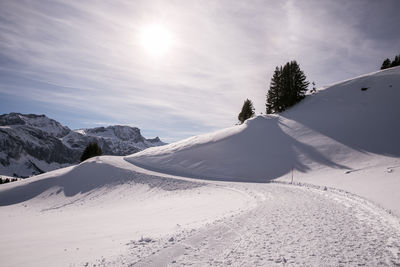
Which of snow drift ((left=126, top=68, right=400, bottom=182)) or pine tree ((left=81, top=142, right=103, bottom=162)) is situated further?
pine tree ((left=81, top=142, right=103, bottom=162))

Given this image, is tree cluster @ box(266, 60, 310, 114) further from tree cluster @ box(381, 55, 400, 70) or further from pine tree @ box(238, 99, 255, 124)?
tree cluster @ box(381, 55, 400, 70)

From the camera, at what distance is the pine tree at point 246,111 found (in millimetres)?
56938

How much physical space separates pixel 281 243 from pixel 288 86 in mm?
51369

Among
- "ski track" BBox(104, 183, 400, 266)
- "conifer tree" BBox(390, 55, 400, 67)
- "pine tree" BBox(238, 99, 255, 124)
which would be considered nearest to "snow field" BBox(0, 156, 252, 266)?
"ski track" BBox(104, 183, 400, 266)

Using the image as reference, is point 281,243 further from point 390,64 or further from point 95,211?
point 390,64

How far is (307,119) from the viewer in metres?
42.4

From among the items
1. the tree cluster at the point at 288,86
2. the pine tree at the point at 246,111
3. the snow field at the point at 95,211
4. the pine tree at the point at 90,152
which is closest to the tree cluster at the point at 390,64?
the tree cluster at the point at 288,86

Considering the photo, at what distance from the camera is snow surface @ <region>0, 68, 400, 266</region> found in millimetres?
6254

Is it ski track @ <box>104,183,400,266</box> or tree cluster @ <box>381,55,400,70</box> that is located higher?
tree cluster @ <box>381,55,400,70</box>

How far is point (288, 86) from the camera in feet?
169

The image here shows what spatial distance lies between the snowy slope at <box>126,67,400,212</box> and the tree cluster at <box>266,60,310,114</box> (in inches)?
117

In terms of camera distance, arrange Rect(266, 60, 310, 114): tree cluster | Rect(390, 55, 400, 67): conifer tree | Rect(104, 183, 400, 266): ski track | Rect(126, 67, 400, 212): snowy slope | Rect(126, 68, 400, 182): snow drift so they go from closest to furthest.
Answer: Rect(104, 183, 400, 266): ski track
Rect(126, 67, 400, 212): snowy slope
Rect(126, 68, 400, 182): snow drift
Rect(266, 60, 310, 114): tree cluster
Rect(390, 55, 400, 67): conifer tree

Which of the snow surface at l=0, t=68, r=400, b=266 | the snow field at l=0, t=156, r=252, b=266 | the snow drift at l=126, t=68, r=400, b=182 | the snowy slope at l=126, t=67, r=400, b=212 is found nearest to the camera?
the snow surface at l=0, t=68, r=400, b=266

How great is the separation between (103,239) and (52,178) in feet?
112
